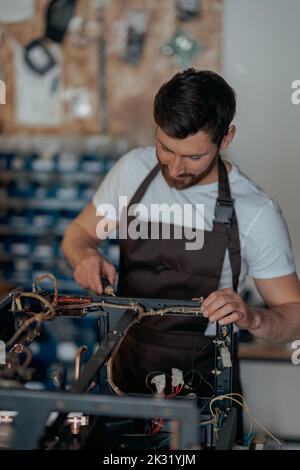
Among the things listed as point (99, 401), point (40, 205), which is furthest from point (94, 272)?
point (40, 205)

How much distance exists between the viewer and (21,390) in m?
1.25

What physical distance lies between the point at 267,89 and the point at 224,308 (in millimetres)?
1923

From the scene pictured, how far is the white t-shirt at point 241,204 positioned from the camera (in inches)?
82.3

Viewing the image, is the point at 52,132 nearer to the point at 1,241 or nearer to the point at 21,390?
the point at 1,241

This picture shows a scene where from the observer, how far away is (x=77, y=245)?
7.40ft

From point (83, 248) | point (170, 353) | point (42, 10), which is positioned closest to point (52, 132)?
point (42, 10)

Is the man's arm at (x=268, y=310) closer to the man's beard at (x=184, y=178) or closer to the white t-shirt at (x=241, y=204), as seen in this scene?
the white t-shirt at (x=241, y=204)

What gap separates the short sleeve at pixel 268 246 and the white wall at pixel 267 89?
1368 millimetres

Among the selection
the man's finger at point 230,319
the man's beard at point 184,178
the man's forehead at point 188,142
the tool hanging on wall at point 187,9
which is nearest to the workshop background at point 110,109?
the tool hanging on wall at point 187,9

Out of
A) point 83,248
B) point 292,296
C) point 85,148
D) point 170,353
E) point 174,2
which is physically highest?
point 174,2

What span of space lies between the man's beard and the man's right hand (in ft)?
0.96

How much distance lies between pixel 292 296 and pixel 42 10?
209 centimetres

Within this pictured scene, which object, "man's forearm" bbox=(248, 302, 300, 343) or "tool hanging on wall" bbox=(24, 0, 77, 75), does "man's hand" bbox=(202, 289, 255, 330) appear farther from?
"tool hanging on wall" bbox=(24, 0, 77, 75)

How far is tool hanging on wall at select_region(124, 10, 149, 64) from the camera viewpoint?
11.2ft
